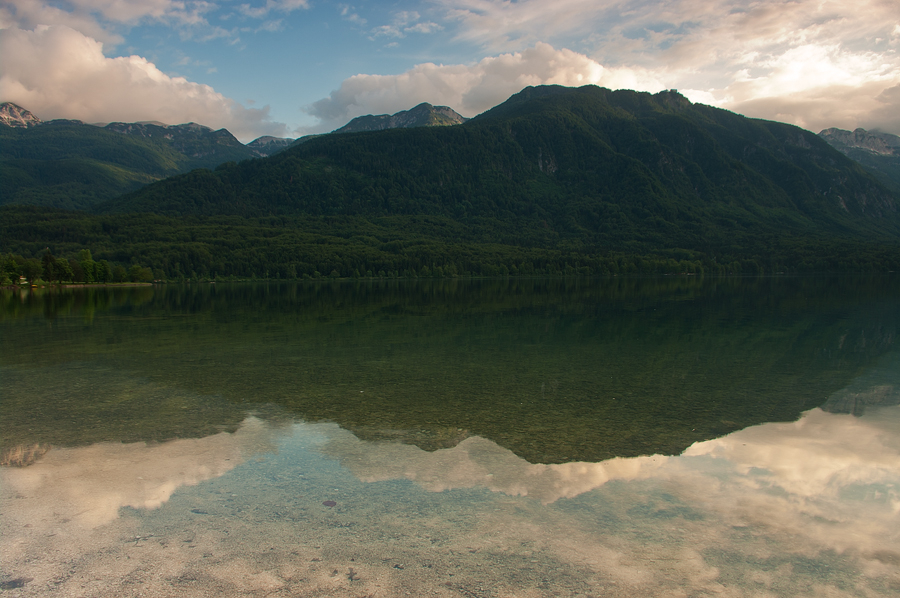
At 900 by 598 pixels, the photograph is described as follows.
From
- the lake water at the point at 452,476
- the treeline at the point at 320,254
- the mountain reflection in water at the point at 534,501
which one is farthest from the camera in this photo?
the treeline at the point at 320,254

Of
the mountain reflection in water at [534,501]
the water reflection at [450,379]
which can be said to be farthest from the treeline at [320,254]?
the mountain reflection in water at [534,501]

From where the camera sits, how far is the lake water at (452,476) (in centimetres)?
629

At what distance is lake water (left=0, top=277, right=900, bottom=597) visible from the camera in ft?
20.6

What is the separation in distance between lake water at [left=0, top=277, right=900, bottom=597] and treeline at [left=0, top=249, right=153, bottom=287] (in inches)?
4346

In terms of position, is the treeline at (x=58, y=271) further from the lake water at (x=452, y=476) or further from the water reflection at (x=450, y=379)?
the lake water at (x=452, y=476)

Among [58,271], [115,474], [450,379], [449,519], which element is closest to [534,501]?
[449,519]

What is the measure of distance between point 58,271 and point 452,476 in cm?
13163

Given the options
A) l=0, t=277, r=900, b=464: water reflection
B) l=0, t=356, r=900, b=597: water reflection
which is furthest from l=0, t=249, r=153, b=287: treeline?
l=0, t=356, r=900, b=597: water reflection

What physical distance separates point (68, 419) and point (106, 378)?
5004 millimetres

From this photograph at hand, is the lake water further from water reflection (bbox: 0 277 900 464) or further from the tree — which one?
the tree

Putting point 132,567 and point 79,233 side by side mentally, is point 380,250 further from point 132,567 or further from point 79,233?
point 132,567

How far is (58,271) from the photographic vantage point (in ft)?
372

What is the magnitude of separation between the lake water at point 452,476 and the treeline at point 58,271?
110378 mm

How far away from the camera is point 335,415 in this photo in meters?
12.9
